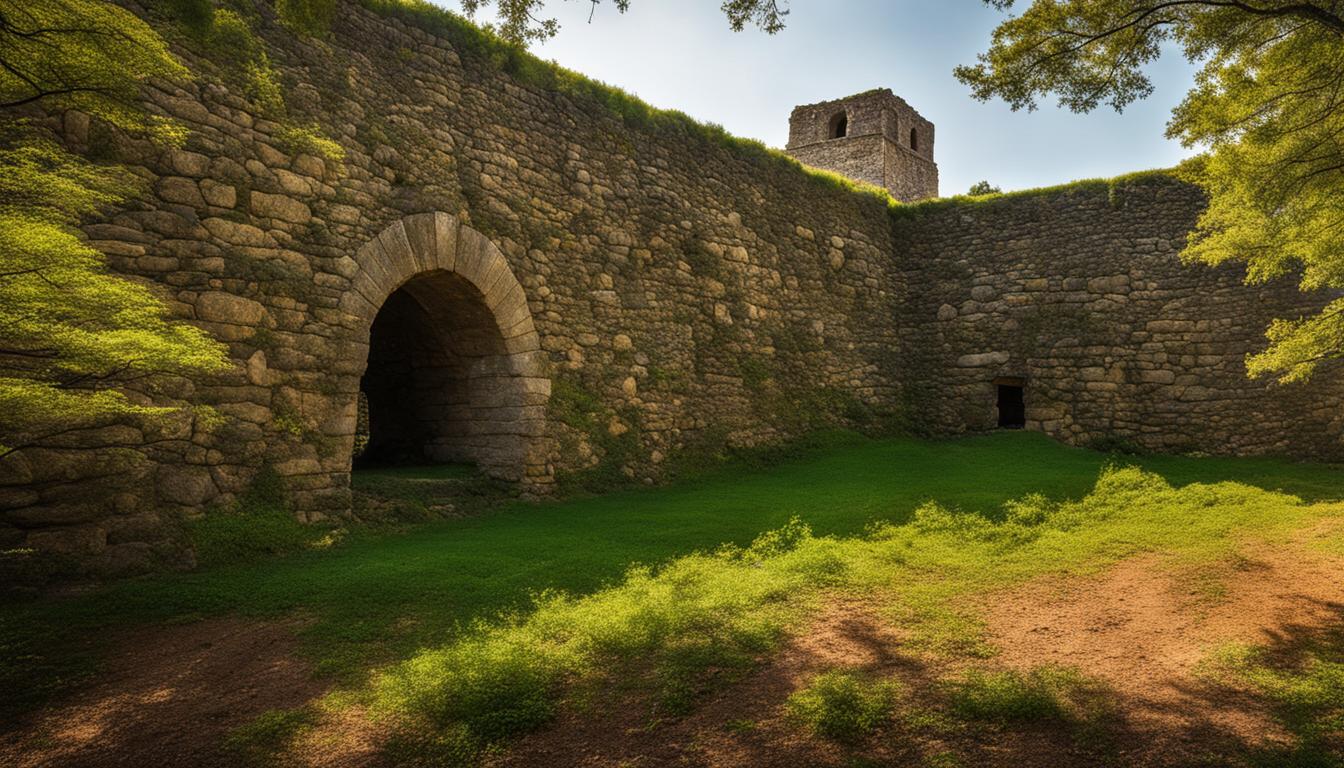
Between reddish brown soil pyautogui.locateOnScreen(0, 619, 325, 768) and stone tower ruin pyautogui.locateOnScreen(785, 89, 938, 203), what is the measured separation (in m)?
25.5

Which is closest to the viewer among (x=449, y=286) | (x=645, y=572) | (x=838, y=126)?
(x=645, y=572)

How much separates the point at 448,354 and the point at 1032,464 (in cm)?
769

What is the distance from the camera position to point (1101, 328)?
38.3 feet

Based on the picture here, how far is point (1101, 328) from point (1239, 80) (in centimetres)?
708

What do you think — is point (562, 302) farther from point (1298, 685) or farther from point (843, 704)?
point (1298, 685)

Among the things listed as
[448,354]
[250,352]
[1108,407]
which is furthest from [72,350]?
[1108,407]

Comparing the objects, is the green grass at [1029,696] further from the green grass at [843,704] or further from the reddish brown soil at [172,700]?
the reddish brown soil at [172,700]

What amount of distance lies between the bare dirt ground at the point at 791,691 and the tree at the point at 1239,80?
119 inches

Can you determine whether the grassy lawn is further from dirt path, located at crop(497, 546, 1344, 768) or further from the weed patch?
the weed patch

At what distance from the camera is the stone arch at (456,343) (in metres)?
6.88

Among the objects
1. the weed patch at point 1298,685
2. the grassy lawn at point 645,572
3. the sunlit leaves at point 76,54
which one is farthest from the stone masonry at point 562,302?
the weed patch at point 1298,685

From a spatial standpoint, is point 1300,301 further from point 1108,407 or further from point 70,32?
point 70,32

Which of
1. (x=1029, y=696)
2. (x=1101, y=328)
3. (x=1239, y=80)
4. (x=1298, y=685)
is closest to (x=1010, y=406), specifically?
(x=1101, y=328)

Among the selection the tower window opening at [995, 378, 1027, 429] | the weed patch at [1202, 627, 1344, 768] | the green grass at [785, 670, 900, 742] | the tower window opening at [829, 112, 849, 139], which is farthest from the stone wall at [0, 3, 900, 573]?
the tower window opening at [829, 112, 849, 139]
